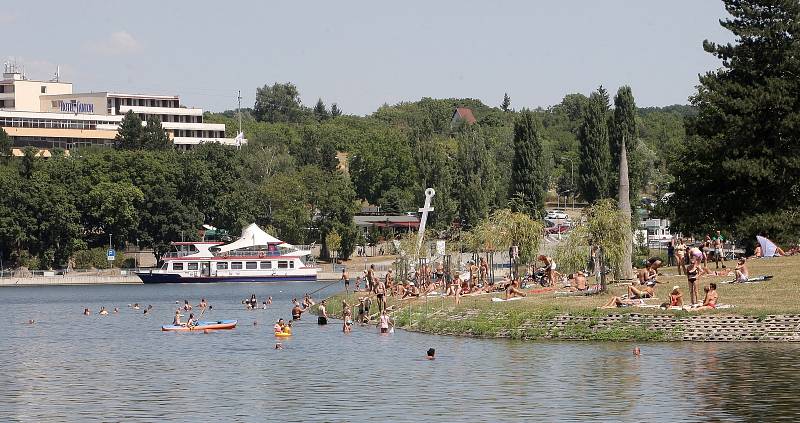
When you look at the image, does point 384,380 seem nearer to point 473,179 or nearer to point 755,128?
point 755,128

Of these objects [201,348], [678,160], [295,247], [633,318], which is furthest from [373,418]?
[295,247]

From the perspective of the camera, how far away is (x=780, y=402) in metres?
45.1

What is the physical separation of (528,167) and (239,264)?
34.0 meters

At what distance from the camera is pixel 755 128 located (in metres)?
90.2

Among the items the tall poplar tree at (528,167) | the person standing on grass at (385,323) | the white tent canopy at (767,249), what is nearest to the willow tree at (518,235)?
the white tent canopy at (767,249)

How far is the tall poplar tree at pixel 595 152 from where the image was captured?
5748 inches

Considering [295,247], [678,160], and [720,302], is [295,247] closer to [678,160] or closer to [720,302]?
[678,160]

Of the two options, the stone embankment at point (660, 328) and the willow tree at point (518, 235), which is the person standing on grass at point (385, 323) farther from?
the willow tree at point (518, 235)

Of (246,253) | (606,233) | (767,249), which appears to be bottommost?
(767,249)

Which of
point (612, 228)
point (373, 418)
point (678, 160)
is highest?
point (678, 160)

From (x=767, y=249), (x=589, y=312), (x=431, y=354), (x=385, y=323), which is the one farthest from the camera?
(x=767, y=249)

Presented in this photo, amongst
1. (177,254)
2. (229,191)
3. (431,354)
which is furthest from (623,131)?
(431,354)

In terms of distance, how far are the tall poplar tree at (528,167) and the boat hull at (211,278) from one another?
2465 centimetres

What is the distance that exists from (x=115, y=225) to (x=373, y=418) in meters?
119
